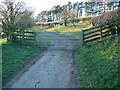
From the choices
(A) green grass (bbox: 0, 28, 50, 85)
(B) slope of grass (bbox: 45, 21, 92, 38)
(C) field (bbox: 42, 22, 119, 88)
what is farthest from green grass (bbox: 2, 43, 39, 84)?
(B) slope of grass (bbox: 45, 21, 92, 38)

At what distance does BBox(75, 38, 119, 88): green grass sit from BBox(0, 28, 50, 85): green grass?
11.5 ft

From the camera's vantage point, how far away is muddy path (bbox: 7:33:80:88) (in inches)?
478

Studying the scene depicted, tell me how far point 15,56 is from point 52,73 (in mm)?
4506

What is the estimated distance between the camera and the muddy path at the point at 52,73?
478 inches

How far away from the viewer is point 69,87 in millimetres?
11477

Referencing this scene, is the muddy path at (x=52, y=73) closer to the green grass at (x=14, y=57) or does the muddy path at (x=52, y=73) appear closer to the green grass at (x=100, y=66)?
the green grass at (x=100, y=66)

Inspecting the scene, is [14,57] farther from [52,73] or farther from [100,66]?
[100,66]

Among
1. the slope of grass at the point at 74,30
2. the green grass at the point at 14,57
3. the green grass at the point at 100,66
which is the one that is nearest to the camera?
the green grass at the point at 100,66

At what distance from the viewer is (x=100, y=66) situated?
1269cm

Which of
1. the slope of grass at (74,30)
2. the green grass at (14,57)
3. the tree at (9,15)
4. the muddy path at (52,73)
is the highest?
the tree at (9,15)

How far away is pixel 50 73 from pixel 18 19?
1037 centimetres

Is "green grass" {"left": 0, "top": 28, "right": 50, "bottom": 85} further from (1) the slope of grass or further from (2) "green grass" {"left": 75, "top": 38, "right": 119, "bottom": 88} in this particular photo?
(1) the slope of grass

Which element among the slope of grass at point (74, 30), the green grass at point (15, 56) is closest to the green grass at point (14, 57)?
the green grass at point (15, 56)

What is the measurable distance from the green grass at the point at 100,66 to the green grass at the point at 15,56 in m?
3.51
